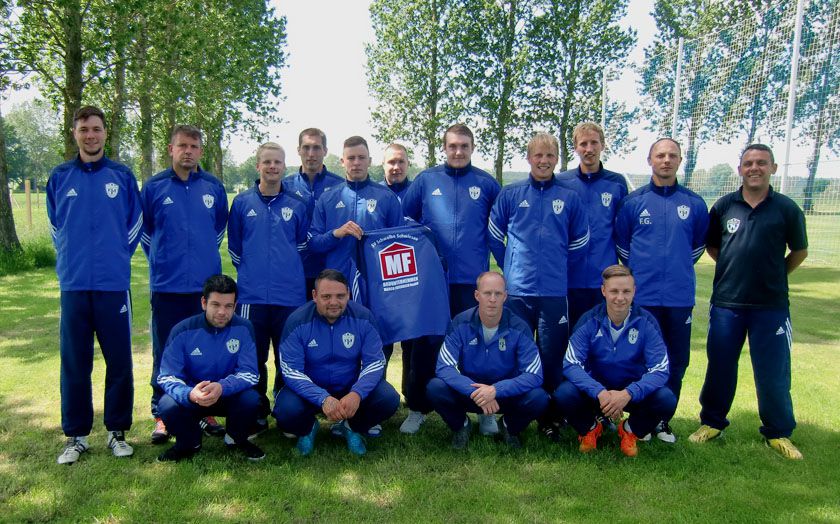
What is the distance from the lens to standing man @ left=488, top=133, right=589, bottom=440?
15.2 ft

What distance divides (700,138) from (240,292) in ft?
40.9

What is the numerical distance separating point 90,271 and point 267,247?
1257mm

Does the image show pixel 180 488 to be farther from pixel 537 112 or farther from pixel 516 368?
pixel 537 112

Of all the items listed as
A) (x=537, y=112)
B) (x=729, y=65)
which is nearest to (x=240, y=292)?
(x=729, y=65)

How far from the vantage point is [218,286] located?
4258 mm

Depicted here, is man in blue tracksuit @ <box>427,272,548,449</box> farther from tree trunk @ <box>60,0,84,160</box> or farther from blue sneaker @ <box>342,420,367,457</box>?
tree trunk @ <box>60,0,84,160</box>

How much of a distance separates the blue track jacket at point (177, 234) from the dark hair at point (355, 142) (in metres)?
1.24

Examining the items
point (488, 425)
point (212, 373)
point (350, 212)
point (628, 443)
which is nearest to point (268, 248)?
point (350, 212)

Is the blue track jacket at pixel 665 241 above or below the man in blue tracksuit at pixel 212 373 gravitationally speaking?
above

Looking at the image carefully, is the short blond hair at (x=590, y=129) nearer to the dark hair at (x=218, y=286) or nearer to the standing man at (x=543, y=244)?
the standing man at (x=543, y=244)

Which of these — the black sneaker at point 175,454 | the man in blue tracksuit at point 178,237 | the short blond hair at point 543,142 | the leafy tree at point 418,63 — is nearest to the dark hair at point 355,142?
the man in blue tracksuit at point 178,237

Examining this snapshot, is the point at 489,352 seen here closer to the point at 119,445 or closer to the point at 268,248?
the point at 268,248

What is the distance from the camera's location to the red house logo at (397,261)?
189 inches

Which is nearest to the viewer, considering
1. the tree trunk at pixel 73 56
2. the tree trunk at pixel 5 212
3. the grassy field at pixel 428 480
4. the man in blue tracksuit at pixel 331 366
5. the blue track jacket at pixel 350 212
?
the grassy field at pixel 428 480
